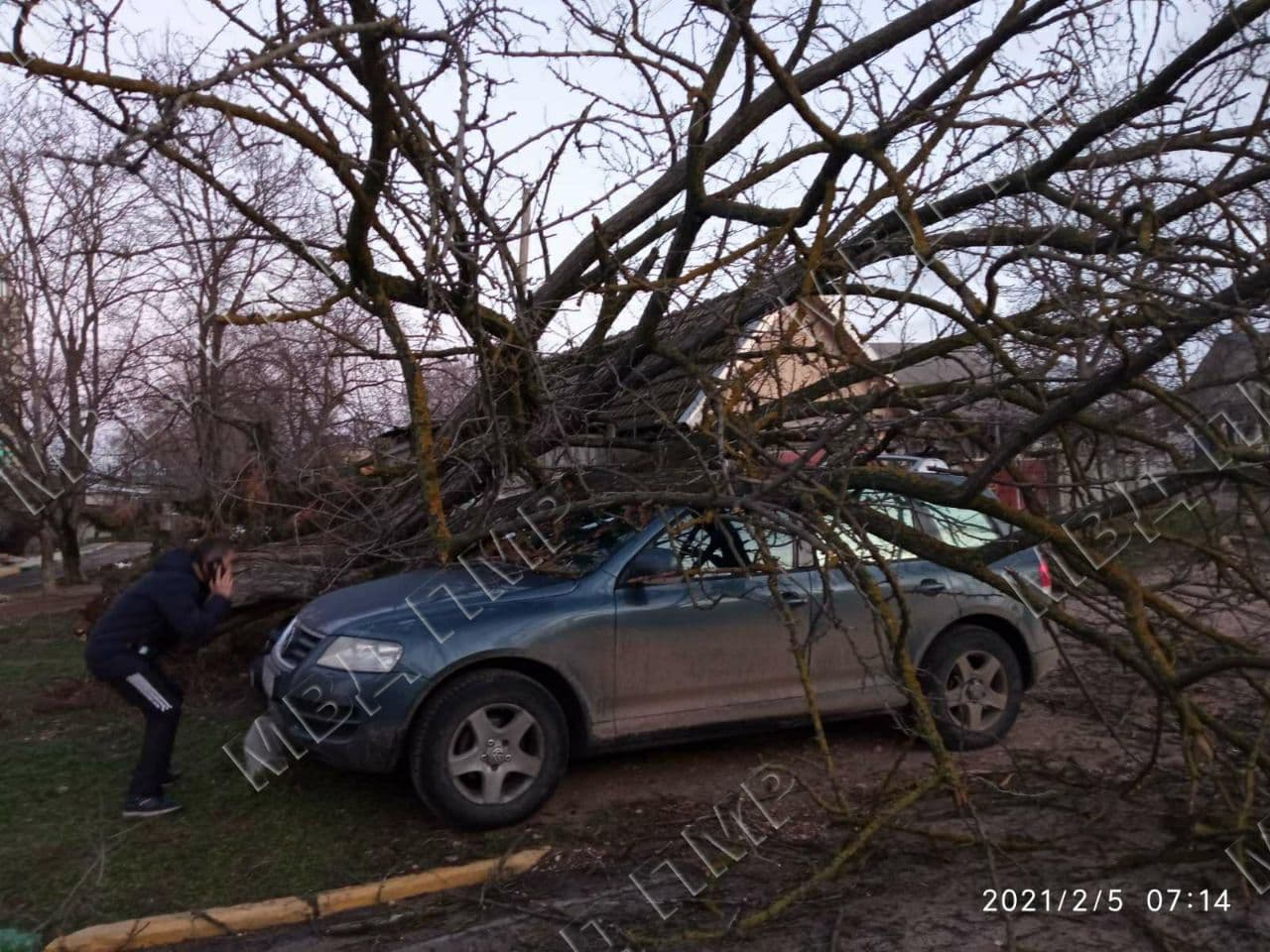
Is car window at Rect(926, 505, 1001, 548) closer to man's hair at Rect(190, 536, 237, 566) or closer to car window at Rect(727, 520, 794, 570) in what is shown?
car window at Rect(727, 520, 794, 570)

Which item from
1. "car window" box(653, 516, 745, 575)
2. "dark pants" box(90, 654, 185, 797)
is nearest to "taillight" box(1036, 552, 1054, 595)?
"car window" box(653, 516, 745, 575)

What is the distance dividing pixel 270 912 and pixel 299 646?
159cm

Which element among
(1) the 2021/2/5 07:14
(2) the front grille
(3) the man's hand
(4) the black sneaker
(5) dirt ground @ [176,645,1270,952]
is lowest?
(1) the 2021/2/5 07:14

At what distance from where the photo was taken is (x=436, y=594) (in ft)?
18.4

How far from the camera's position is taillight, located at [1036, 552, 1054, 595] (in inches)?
248

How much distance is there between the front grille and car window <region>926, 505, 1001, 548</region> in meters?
3.39

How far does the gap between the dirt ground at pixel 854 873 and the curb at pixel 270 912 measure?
6 centimetres

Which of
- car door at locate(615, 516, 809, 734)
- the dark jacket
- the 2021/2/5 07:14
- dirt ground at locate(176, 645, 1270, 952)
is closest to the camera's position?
dirt ground at locate(176, 645, 1270, 952)

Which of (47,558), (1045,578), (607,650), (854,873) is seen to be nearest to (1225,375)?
(1045,578)

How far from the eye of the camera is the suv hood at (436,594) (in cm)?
549

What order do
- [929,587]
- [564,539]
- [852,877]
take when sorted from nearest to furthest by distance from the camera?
[852,877], [564,539], [929,587]

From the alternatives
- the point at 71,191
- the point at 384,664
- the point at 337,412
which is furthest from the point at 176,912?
the point at 71,191

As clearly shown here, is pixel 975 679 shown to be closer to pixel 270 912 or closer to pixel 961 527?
pixel 961 527

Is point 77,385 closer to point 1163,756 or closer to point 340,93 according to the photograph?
point 340,93
